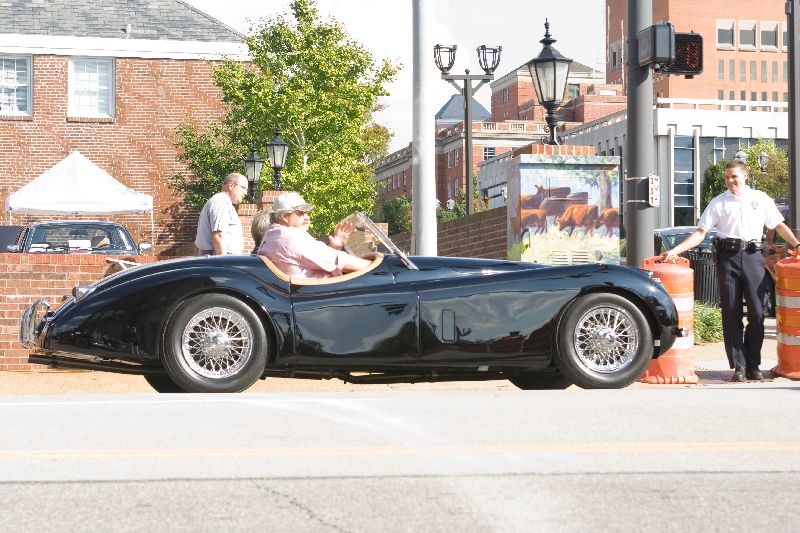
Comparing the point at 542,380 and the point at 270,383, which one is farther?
the point at 270,383

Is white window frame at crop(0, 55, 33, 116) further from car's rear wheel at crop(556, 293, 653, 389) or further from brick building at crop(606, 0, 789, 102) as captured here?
brick building at crop(606, 0, 789, 102)

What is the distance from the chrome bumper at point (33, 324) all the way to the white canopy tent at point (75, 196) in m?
18.1

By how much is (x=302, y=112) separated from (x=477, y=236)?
19.5 metres

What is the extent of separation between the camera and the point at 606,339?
31.0 ft

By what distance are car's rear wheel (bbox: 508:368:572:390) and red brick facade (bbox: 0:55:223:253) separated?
28.7 metres

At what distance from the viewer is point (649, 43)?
1266 centimetres

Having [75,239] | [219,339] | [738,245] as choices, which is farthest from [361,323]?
[75,239]

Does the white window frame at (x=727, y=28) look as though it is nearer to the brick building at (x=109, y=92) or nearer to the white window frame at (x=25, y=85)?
the brick building at (x=109, y=92)

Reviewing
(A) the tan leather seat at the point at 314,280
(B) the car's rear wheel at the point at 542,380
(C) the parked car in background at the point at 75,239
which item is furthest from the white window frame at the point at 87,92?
(A) the tan leather seat at the point at 314,280

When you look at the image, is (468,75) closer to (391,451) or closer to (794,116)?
(794,116)

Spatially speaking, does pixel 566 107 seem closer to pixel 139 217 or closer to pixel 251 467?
pixel 139 217

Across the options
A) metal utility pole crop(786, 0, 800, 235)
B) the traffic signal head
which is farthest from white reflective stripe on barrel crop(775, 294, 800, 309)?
metal utility pole crop(786, 0, 800, 235)

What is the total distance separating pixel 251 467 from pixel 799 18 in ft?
48.0

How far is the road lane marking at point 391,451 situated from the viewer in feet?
20.4
